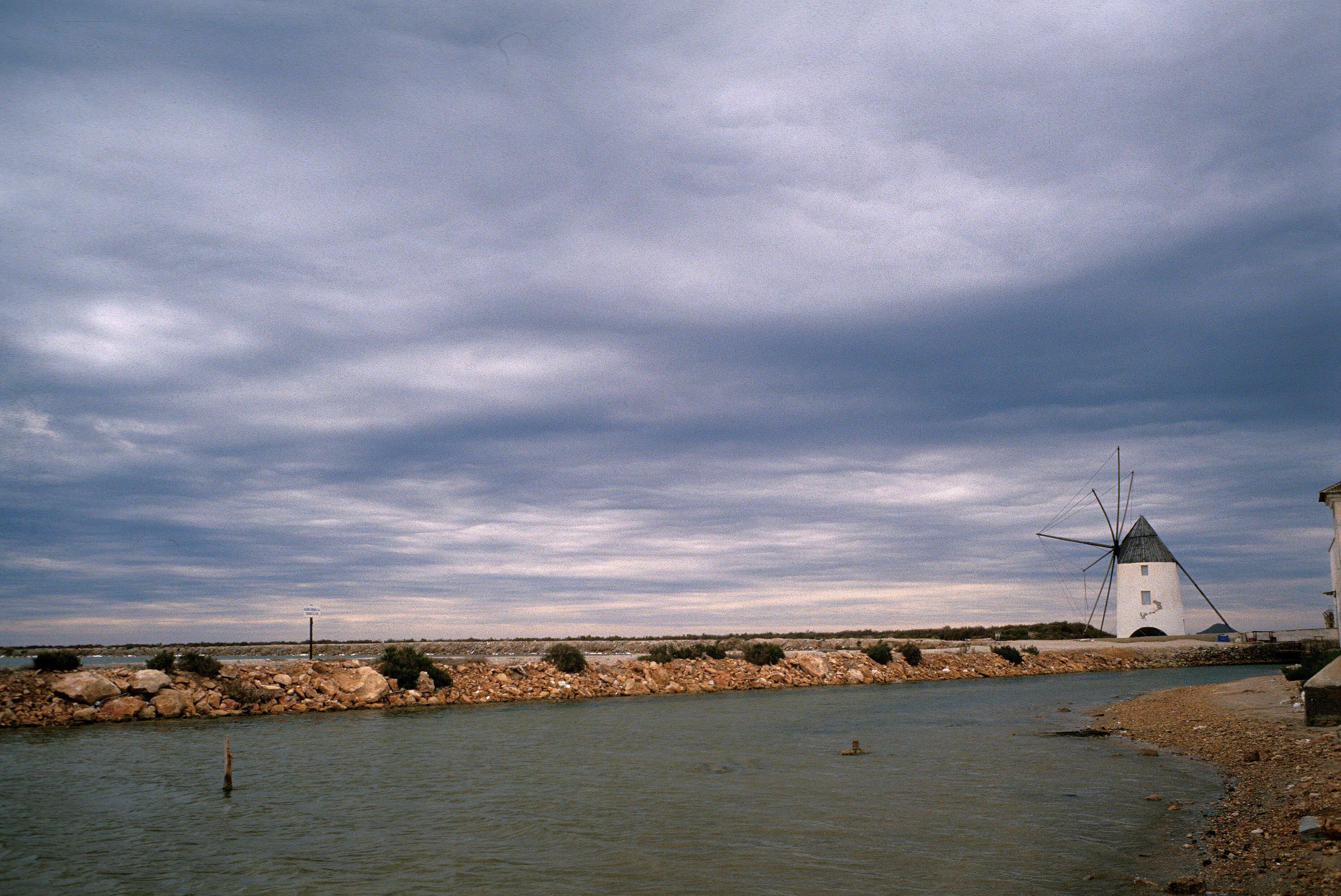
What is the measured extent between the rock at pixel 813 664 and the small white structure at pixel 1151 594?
4150cm

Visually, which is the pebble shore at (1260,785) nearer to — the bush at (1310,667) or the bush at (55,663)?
the bush at (1310,667)

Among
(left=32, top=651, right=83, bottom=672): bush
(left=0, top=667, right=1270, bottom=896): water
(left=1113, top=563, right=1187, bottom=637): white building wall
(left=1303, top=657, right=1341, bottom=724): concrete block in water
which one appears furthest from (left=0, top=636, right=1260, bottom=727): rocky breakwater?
(left=1303, top=657, right=1341, bottom=724): concrete block in water

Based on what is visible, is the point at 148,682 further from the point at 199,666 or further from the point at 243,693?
the point at 243,693

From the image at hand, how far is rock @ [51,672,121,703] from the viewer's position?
26.3 meters

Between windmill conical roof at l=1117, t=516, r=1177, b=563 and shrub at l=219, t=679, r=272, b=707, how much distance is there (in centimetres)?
7503

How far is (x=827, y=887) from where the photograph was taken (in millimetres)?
9516

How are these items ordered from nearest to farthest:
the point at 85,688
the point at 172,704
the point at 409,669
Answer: the point at 85,688 < the point at 172,704 < the point at 409,669

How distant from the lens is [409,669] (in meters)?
35.2

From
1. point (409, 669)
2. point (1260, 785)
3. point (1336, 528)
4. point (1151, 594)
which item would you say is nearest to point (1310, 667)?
point (1336, 528)

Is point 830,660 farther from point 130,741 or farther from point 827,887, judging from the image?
point 827,887

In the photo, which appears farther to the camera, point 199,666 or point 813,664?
point 813,664

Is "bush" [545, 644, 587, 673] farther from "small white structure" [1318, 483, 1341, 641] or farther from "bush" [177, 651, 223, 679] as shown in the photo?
"small white structure" [1318, 483, 1341, 641]

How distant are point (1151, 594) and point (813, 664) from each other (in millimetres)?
44257

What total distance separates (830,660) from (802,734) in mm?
28616
